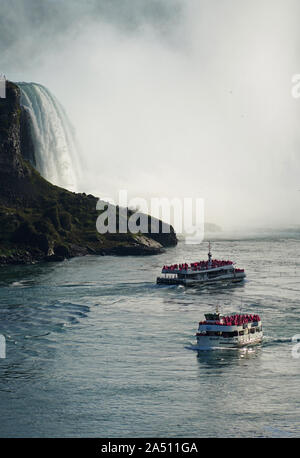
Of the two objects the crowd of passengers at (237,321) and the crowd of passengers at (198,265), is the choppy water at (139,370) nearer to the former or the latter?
the crowd of passengers at (237,321)

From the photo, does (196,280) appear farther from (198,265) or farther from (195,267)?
(198,265)

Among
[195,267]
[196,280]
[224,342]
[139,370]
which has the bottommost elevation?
[139,370]

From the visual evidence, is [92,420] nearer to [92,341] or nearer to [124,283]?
[92,341]

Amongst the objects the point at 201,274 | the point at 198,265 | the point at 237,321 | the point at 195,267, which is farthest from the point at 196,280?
the point at 237,321

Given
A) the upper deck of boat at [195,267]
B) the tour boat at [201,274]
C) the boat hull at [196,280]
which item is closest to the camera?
the boat hull at [196,280]

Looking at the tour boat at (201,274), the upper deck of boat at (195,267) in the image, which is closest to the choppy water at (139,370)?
the tour boat at (201,274)

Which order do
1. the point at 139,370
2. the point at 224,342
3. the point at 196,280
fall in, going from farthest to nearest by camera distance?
1. the point at 196,280
2. the point at 224,342
3. the point at 139,370

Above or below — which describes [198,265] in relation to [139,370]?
above

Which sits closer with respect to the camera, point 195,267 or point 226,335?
point 226,335
